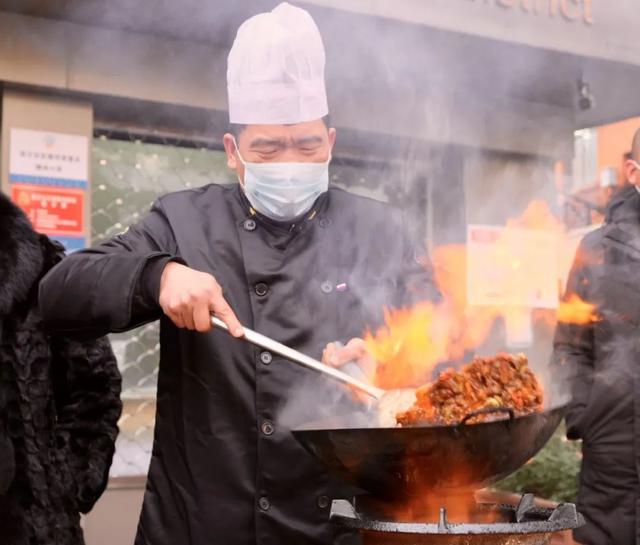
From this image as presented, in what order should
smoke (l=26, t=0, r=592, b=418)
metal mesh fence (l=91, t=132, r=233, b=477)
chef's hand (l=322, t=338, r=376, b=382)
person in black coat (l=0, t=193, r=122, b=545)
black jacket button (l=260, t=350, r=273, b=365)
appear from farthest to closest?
metal mesh fence (l=91, t=132, r=233, b=477) < smoke (l=26, t=0, r=592, b=418) < person in black coat (l=0, t=193, r=122, b=545) < black jacket button (l=260, t=350, r=273, b=365) < chef's hand (l=322, t=338, r=376, b=382)

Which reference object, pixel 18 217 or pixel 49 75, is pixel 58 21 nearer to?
pixel 49 75

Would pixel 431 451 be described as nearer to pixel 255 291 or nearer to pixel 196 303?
pixel 196 303

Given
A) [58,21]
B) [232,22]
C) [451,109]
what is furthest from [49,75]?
[451,109]

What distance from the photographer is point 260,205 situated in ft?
9.07

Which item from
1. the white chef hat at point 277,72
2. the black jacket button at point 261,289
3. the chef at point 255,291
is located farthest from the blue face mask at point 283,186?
the black jacket button at point 261,289

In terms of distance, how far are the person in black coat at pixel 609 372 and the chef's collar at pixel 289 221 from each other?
1733mm

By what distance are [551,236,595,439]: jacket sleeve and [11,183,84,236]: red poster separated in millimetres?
2955

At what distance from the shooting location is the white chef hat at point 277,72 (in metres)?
2.69

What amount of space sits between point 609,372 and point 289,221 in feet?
6.31

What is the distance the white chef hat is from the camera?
269 cm

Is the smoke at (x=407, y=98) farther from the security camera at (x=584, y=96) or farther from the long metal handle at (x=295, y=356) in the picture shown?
the long metal handle at (x=295, y=356)

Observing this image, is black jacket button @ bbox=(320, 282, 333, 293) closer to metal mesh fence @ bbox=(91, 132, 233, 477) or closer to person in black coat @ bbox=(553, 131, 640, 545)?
person in black coat @ bbox=(553, 131, 640, 545)

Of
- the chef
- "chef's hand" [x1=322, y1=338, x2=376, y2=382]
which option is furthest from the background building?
"chef's hand" [x1=322, y1=338, x2=376, y2=382]

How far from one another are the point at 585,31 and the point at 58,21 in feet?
11.4
